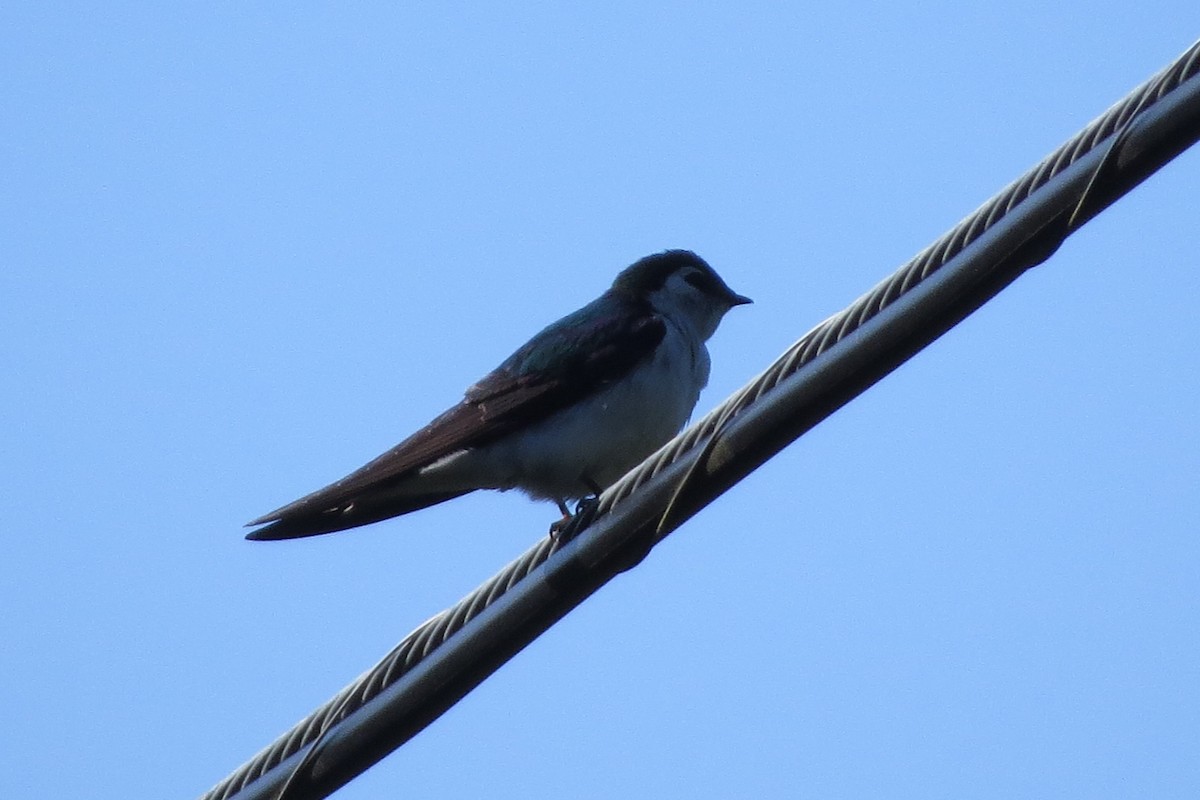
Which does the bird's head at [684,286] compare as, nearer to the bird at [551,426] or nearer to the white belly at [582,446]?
the bird at [551,426]

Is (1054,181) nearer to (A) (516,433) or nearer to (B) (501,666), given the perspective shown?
(B) (501,666)

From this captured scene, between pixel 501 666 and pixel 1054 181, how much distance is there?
1.79 meters

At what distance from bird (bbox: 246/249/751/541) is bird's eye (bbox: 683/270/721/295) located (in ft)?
3.25

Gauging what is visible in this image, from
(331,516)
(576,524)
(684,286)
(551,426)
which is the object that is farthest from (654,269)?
(576,524)

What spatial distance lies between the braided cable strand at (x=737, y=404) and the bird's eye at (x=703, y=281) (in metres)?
4.17

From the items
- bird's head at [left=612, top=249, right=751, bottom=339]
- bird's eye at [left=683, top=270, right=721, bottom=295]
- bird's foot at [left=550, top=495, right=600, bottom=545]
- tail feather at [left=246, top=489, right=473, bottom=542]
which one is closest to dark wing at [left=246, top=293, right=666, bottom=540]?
tail feather at [left=246, top=489, right=473, bottom=542]

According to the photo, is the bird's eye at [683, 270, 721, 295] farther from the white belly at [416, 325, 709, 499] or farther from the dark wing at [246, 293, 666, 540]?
the white belly at [416, 325, 709, 499]

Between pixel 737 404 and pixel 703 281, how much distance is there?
4.59 meters

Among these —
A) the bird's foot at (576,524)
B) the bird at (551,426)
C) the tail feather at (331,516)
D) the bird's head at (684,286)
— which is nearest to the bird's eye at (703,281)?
the bird's head at (684,286)

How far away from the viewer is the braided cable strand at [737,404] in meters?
3.78

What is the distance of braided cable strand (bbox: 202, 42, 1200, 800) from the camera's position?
3783 millimetres

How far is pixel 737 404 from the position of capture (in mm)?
4148

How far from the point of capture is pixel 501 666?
14.1 ft

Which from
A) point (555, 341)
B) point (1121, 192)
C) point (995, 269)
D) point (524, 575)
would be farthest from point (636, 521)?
point (555, 341)
